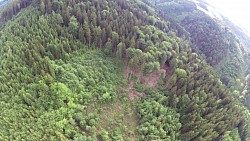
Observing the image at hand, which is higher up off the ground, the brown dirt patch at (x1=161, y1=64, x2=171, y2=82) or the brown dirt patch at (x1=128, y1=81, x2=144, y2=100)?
the brown dirt patch at (x1=161, y1=64, x2=171, y2=82)

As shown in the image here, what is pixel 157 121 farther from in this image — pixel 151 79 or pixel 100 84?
pixel 100 84

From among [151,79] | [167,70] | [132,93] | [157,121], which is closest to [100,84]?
[132,93]

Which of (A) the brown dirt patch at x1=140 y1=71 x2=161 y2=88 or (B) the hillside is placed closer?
(B) the hillside

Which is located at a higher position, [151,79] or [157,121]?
[151,79]

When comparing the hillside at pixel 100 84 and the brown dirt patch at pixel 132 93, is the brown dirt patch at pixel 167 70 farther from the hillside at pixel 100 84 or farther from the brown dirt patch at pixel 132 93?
the brown dirt patch at pixel 132 93

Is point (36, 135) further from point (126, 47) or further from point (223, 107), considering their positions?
point (223, 107)

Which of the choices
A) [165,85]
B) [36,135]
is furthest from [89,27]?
[36,135]

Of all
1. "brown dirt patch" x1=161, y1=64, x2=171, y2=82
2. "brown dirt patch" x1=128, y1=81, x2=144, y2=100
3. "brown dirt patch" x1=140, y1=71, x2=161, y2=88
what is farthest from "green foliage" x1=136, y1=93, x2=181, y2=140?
"brown dirt patch" x1=161, y1=64, x2=171, y2=82

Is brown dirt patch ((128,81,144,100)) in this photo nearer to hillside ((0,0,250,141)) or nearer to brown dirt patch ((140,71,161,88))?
hillside ((0,0,250,141))
